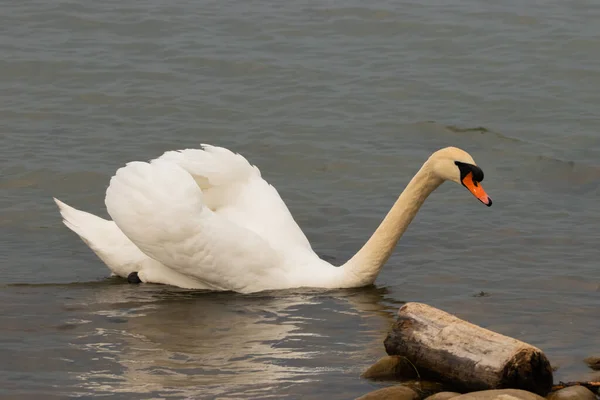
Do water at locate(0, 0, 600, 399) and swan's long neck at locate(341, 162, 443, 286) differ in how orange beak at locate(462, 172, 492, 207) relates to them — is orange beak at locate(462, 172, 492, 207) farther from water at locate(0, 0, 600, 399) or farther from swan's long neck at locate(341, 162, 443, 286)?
water at locate(0, 0, 600, 399)

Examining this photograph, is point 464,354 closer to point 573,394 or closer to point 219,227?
point 573,394

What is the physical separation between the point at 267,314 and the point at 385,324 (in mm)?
825

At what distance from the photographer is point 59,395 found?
22.0 feet

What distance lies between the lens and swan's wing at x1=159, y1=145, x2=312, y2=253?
9453 millimetres

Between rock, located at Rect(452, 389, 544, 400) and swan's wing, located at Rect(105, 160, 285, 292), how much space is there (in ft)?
10.7

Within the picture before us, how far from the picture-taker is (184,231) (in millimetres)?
8922

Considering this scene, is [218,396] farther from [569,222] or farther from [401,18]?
[401,18]

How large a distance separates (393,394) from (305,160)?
21.0ft

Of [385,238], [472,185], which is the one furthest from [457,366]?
[385,238]

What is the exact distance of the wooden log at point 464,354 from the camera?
6.28 meters

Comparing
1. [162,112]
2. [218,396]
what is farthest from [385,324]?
[162,112]

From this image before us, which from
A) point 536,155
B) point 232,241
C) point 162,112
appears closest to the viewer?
point 232,241

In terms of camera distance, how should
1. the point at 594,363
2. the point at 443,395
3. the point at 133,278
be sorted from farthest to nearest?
the point at 133,278
the point at 594,363
the point at 443,395

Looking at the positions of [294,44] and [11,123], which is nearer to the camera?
[11,123]
